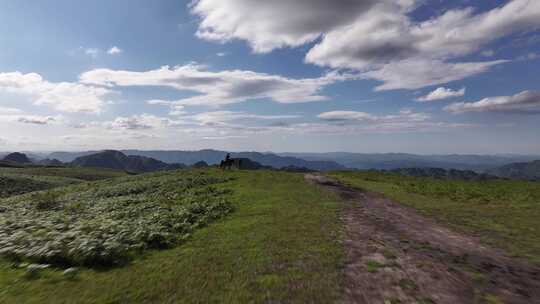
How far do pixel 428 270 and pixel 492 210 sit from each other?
17.8m

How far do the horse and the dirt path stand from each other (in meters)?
41.8

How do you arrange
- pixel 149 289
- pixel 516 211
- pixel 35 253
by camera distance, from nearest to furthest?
pixel 149 289 < pixel 35 253 < pixel 516 211

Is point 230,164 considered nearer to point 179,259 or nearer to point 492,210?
point 492,210

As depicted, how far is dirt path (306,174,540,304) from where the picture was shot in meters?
8.67

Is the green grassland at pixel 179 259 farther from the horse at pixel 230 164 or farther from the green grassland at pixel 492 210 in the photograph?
the horse at pixel 230 164

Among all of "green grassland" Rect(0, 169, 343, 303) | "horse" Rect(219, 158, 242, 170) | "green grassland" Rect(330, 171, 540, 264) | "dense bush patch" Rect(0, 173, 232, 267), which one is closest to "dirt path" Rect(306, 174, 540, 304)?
"green grassland" Rect(0, 169, 343, 303)

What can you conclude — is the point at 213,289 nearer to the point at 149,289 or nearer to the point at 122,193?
the point at 149,289

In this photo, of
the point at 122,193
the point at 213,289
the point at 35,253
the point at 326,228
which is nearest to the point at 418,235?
the point at 326,228

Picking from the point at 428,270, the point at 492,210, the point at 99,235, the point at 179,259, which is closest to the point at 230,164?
the point at 492,210

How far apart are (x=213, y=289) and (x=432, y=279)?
707 cm

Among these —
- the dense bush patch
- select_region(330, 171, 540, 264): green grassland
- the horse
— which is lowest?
select_region(330, 171, 540, 264): green grassland

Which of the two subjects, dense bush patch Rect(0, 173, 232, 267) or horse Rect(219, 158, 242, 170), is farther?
horse Rect(219, 158, 242, 170)

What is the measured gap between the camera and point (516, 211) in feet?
75.0

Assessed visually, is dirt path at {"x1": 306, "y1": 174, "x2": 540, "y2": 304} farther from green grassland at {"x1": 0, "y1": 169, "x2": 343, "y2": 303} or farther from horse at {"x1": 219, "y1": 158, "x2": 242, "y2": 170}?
horse at {"x1": 219, "y1": 158, "x2": 242, "y2": 170}
